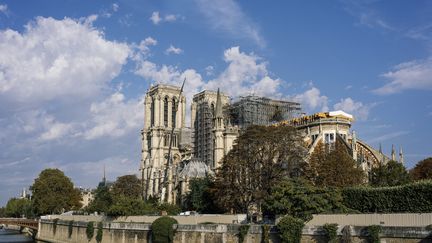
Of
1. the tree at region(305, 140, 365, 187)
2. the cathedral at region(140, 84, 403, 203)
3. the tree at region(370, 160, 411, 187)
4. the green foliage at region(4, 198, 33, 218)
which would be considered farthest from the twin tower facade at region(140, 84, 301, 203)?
the tree at region(370, 160, 411, 187)

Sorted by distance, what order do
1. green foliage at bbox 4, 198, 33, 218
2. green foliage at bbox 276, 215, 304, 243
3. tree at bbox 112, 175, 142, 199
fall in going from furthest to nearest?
green foliage at bbox 4, 198, 33, 218
tree at bbox 112, 175, 142, 199
green foliage at bbox 276, 215, 304, 243

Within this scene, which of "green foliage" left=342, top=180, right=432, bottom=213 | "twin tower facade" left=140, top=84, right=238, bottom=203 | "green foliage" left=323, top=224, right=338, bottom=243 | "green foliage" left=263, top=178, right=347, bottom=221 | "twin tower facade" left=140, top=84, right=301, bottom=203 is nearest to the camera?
"green foliage" left=323, top=224, right=338, bottom=243

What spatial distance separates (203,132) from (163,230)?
70.4m

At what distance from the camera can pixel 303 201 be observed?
36281 millimetres

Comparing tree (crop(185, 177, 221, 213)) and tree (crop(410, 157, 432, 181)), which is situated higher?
tree (crop(410, 157, 432, 181))

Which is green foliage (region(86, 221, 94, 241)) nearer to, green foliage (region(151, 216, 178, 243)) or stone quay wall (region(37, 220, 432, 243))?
stone quay wall (region(37, 220, 432, 243))

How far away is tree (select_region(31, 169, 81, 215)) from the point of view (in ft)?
298

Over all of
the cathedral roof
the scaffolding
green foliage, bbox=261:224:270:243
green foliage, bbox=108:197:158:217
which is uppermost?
the scaffolding

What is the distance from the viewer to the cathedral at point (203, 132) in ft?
275

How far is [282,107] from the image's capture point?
A: 104 meters

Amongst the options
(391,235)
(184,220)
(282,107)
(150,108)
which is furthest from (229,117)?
(391,235)

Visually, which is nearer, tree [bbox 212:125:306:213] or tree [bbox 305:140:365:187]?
tree [bbox 212:125:306:213]

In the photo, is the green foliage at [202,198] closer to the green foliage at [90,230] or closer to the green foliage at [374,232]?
the green foliage at [90,230]

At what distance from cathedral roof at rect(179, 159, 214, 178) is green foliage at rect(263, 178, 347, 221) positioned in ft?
174
